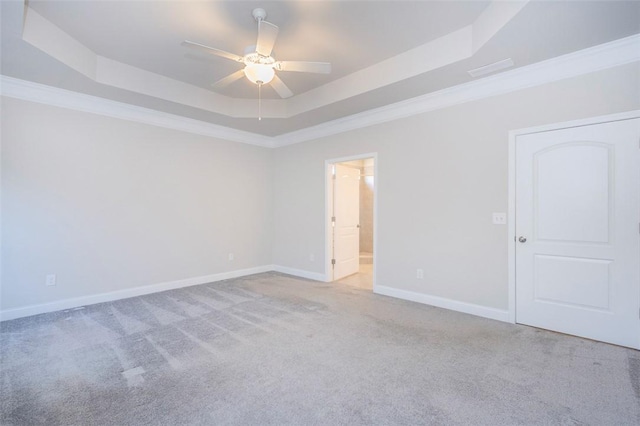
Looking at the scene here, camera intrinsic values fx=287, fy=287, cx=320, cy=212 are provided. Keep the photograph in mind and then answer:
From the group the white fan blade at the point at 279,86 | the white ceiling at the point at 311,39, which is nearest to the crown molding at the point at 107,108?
the white ceiling at the point at 311,39

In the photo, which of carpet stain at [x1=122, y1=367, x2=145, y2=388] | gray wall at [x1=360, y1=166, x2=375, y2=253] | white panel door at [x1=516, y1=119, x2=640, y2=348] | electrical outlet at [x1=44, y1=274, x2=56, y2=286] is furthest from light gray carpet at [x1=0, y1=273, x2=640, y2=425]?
gray wall at [x1=360, y1=166, x2=375, y2=253]

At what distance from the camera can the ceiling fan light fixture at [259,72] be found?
2.46m

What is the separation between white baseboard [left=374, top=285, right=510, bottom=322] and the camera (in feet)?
10.4

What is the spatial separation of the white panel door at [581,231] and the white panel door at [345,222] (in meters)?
2.72

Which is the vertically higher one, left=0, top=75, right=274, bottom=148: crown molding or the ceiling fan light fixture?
left=0, top=75, right=274, bottom=148: crown molding

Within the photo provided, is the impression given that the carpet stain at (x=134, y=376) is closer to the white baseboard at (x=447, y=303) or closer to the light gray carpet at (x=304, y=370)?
the light gray carpet at (x=304, y=370)

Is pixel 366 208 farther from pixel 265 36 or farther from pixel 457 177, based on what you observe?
pixel 265 36

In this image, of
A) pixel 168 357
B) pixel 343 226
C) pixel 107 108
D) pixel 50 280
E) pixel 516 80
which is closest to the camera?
pixel 168 357

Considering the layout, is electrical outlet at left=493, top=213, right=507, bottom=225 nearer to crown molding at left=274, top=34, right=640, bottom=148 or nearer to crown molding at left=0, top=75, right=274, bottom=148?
crown molding at left=274, top=34, right=640, bottom=148

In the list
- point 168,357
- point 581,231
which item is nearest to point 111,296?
point 168,357

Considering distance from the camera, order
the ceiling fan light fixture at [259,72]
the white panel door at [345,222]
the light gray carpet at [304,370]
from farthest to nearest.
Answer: the white panel door at [345,222] → the ceiling fan light fixture at [259,72] → the light gray carpet at [304,370]

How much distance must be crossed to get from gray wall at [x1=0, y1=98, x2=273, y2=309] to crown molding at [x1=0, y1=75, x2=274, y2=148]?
86mm

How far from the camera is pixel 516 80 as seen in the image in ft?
9.94

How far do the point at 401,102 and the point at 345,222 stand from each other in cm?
230
